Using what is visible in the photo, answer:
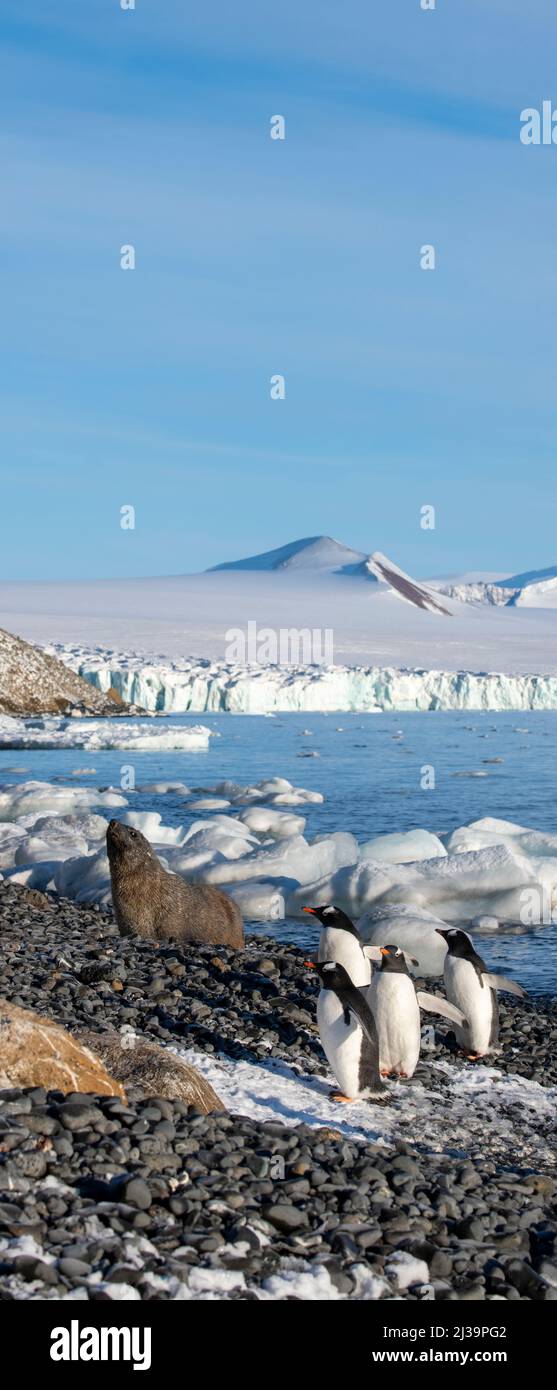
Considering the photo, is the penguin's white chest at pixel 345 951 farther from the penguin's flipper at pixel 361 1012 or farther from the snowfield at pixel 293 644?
the snowfield at pixel 293 644

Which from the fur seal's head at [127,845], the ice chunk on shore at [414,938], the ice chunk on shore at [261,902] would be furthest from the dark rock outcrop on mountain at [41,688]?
the fur seal's head at [127,845]

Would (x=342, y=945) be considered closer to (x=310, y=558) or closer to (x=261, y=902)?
(x=261, y=902)

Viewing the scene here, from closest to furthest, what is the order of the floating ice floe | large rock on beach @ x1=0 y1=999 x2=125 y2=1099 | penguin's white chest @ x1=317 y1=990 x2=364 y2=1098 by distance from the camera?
large rock on beach @ x1=0 y1=999 x2=125 y2=1099
penguin's white chest @ x1=317 y1=990 x2=364 y2=1098
the floating ice floe

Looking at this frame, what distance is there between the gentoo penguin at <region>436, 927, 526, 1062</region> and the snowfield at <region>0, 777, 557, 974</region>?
2489 mm

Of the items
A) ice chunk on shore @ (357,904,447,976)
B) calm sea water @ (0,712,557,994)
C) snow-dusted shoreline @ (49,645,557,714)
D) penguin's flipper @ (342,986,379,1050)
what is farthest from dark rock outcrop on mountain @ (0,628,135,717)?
penguin's flipper @ (342,986,379,1050)

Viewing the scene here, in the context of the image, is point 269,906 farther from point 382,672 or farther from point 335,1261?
point 382,672

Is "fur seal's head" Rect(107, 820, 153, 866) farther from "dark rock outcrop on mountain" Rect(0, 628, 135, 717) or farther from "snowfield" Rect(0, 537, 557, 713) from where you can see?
"snowfield" Rect(0, 537, 557, 713)

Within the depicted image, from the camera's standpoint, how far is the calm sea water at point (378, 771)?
19.6m

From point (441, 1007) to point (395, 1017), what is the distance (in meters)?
0.69

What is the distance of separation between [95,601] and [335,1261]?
10568 centimetres

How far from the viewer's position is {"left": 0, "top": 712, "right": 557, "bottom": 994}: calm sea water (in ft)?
64.2

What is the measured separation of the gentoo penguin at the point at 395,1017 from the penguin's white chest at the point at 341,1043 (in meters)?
0.50

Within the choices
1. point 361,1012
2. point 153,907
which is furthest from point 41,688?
point 361,1012
